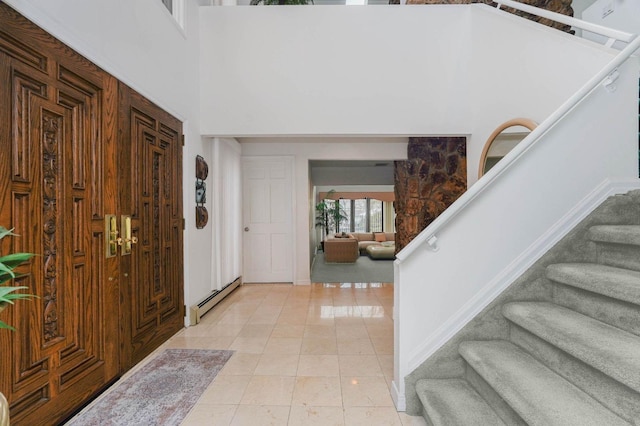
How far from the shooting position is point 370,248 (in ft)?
28.7

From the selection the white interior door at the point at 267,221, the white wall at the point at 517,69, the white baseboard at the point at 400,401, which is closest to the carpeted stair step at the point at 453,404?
the white baseboard at the point at 400,401

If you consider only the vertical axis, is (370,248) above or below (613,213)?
below

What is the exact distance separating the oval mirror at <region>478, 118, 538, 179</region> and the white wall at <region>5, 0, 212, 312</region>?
127 inches

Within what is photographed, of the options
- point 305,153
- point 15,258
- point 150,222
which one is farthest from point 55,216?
point 305,153

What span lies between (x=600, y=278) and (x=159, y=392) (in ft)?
8.47

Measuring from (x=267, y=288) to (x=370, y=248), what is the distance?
14.0 feet

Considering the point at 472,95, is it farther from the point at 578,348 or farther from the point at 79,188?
the point at 79,188

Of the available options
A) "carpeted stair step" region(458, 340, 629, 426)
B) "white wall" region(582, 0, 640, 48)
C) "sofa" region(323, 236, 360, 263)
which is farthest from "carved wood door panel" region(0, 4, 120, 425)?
"sofa" region(323, 236, 360, 263)

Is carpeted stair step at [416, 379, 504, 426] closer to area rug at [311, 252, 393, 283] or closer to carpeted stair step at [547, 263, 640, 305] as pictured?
carpeted stair step at [547, 263, 640, 305]

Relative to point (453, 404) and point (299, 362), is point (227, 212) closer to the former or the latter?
point (299, 362)

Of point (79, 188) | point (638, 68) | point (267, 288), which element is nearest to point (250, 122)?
point (79, 188)

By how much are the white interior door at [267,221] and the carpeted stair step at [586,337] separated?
164 inches

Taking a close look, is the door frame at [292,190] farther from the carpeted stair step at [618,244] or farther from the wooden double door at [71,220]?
the carpeted stair step at [618,244]

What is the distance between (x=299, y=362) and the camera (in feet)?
8.28
